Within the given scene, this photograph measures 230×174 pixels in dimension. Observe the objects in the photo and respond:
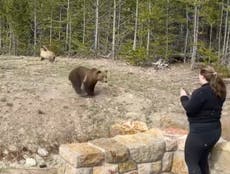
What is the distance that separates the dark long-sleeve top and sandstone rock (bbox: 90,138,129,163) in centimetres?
97

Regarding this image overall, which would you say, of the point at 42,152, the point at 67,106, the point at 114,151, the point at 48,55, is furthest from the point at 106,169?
the point at 48,55

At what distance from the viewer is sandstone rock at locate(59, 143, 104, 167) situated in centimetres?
564

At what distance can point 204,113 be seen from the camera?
5.34m

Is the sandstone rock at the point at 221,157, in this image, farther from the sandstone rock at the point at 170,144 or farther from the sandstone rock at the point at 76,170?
the sandstone rock at the point at 76,170

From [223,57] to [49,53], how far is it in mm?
7409

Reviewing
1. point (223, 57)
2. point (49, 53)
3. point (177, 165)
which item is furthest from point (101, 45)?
point (177, 165)

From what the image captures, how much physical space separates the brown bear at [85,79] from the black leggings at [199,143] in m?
5.60

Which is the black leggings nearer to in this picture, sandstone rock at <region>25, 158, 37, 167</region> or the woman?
the woman

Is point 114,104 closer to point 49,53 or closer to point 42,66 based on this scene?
point 42,66

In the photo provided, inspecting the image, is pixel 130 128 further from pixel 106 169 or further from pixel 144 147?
pixel 106 169

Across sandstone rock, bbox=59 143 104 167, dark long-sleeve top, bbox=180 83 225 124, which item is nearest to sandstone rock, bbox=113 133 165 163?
sandstone rock, bbox=59 143 104 167

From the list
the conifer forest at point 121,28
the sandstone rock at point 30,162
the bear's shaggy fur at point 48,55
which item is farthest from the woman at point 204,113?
the conifer forest at point 121,28

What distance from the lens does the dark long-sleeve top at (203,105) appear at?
5.25 m

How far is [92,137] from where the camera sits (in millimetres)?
9523
